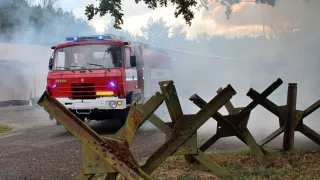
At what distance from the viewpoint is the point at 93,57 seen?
406 inches

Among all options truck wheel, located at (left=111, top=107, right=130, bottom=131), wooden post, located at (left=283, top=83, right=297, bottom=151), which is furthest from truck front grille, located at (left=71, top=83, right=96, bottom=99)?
wooden post, located at (left=283, top=83, right=297, bottom=151)

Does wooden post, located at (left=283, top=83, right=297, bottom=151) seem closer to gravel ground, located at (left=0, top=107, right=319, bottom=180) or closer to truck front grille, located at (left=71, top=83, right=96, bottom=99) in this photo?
gravel ground, located at (left=0, top=107, right=319, bottom=180)

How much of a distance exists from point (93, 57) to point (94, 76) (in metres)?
0.58

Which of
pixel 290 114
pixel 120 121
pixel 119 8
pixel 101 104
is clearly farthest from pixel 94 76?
pixel 290 114

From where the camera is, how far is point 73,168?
21.3ft

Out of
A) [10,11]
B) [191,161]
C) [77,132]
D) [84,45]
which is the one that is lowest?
[191,161]

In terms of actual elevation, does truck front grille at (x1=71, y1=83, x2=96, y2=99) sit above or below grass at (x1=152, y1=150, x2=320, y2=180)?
above

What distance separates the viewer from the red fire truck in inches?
395

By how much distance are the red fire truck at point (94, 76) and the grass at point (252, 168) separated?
4.43 meters

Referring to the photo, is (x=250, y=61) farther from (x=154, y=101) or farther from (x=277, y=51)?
(x=154, y=101)

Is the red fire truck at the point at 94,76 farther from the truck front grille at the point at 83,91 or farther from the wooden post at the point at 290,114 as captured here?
the wooden post at the point at 290,114

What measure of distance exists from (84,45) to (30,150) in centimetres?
325

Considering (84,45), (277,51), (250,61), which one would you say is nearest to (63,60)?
(84,45)

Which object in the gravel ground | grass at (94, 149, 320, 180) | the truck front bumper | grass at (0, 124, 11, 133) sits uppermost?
the truck front bumper
